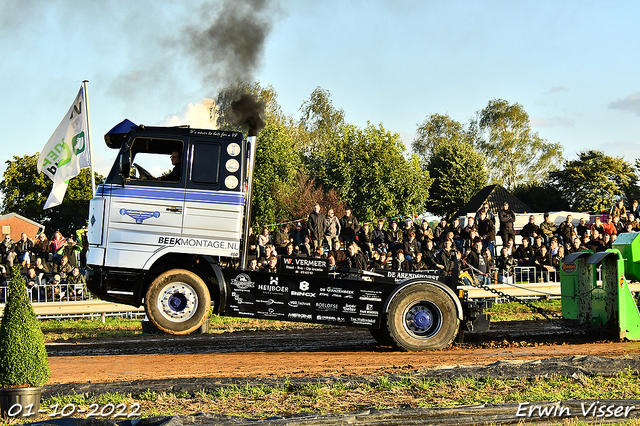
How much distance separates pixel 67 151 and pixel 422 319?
300 inches

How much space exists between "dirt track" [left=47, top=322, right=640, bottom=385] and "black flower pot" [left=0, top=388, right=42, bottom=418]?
1.54 metres

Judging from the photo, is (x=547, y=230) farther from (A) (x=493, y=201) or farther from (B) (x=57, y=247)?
(A) (x=493, y=201)

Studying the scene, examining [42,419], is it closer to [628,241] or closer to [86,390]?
[86,390]

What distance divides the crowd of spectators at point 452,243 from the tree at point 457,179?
39.5 meters

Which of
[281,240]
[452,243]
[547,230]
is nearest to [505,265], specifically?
[452,243]

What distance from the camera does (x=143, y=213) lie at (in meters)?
Answer: 9.48

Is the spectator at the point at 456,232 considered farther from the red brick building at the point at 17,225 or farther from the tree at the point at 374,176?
the red brick building at the point at 17,225

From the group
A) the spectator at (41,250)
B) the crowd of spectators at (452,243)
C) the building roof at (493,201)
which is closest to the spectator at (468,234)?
the crowd of spectators at (452,243)

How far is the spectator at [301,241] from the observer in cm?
1767

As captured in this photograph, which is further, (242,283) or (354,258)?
(354,258)

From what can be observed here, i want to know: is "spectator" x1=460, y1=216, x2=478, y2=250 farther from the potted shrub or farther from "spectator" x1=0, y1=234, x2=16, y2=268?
the potted shrub

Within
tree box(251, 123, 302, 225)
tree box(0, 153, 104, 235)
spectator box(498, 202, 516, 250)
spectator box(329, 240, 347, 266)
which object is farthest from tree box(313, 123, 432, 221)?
spectator box(329, 240, 347, 266)

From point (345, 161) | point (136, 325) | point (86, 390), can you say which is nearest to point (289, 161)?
point (345, 161)

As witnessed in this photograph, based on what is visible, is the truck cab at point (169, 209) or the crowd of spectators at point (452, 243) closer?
the truck cab at point (169, 209)
